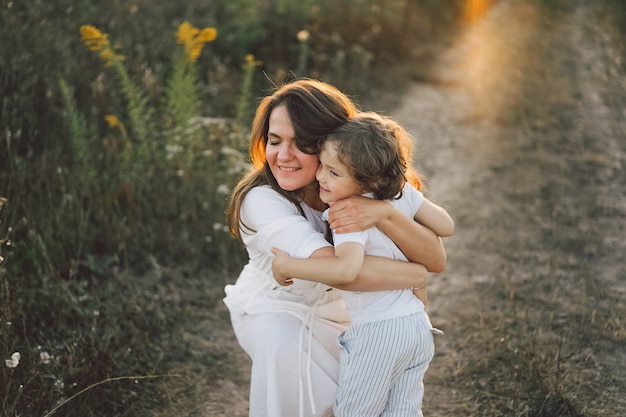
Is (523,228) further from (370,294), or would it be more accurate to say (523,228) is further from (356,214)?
(356,214)

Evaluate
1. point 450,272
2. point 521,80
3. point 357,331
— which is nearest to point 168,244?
point 450,272

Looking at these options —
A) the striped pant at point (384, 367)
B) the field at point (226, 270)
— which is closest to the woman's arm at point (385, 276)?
the striped pant at point (384, 367)

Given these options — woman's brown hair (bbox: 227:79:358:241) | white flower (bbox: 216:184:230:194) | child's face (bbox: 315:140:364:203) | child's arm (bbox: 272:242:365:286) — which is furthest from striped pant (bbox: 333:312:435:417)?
white flower (bbox: 216:184:230:194)

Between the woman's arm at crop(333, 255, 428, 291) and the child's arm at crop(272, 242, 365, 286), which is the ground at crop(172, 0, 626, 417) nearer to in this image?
the woman's arm at crop(333, 255, 428, 291)

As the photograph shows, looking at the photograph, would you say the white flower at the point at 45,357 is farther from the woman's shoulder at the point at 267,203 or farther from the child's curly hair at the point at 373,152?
the child's curly hair at the point at 373,152

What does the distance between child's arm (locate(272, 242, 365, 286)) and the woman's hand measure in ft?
0.22

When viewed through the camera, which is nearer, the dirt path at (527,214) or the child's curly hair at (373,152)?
the child's curly hair at (373,152)

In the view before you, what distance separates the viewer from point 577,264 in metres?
4.45

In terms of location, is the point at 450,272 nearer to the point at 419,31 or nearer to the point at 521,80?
the point at 521,80

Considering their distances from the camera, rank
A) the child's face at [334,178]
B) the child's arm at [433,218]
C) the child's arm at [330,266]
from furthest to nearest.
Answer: the child's arm at [433,218] < the child's face at [334,178] < the child's arm at [330,266]

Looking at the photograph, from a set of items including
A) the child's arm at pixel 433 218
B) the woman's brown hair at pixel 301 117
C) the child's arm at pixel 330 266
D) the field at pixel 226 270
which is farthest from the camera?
the field at pixel 226 270

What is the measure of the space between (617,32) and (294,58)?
14.8 ft

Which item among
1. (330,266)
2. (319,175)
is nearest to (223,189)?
(319,175)

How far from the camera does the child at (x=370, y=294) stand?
2.45m
